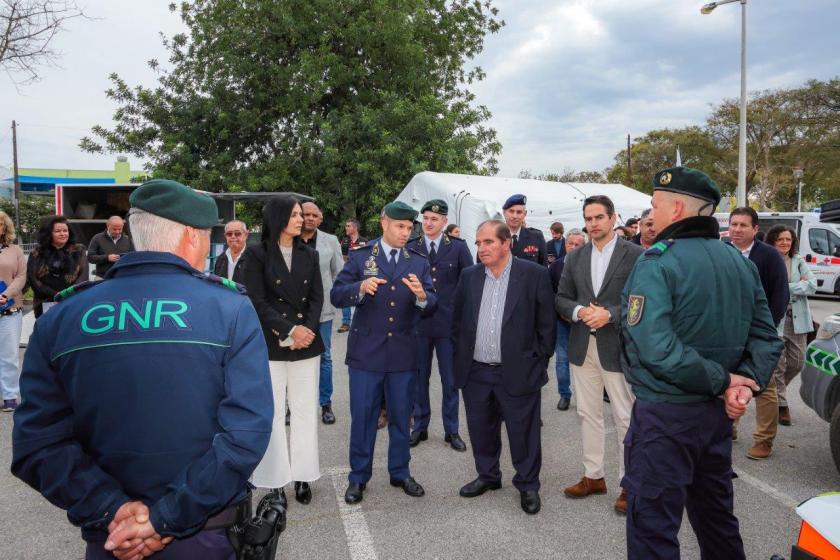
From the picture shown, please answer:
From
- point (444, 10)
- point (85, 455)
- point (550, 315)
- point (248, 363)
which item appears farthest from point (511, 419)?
point (444, 10)

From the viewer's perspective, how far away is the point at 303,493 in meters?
3.95

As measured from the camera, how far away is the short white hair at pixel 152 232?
179 cm

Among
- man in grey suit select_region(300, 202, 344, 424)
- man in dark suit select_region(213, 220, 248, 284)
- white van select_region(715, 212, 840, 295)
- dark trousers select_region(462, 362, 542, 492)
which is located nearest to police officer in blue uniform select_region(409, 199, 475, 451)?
dark trousers select_region(462, 362, 542, 492)

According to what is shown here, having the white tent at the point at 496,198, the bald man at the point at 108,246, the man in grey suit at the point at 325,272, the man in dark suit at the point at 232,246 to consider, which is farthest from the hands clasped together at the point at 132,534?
the white tent at the point at 496,198

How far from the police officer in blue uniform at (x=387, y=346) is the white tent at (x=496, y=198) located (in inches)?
314

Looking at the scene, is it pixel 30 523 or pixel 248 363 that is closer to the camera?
pixel 248 363

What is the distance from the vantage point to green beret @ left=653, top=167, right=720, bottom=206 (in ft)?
8.48

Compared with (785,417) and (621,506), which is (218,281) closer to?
(621,506)

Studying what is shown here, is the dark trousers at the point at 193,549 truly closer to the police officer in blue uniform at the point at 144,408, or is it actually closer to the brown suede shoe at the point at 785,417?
the police officer in blue uniform at the point at 144,408

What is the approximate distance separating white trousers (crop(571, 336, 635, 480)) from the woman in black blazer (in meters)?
1.92

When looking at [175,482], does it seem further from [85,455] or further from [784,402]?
[784,402]

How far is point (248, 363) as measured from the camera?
1.75 m

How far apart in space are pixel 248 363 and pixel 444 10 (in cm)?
1970

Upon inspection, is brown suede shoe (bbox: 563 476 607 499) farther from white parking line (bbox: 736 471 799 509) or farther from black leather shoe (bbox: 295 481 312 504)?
black leather shoe (bbox: 295 481 312 504)
